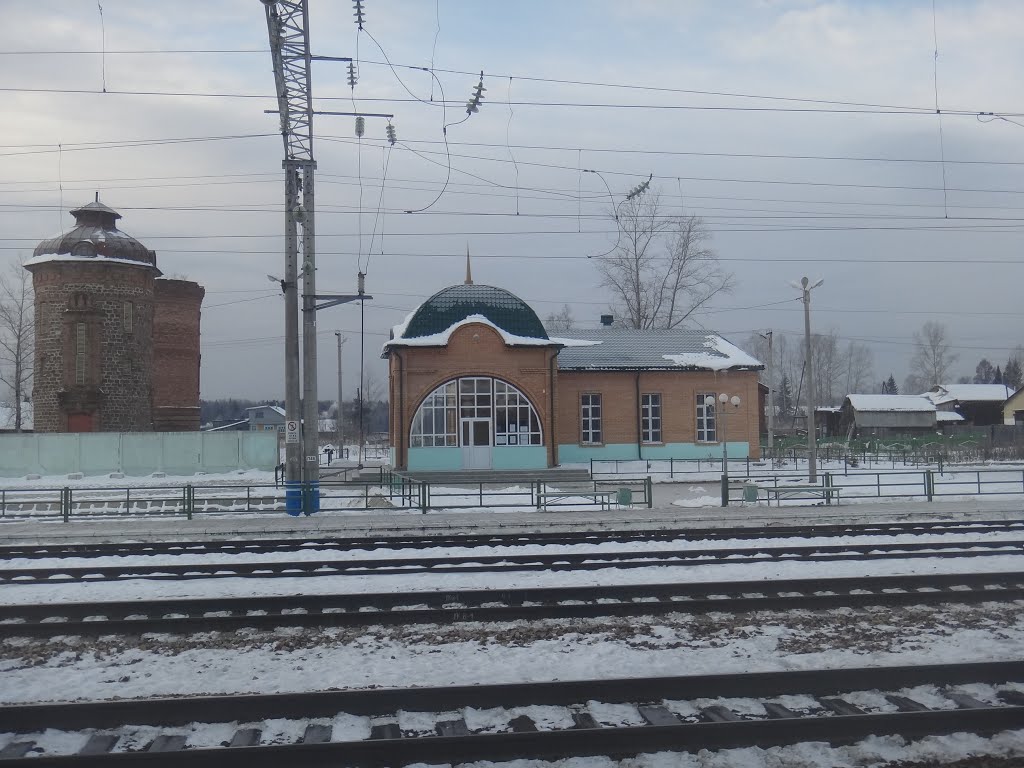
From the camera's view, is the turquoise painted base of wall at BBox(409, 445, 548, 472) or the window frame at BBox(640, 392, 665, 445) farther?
the window frame at BBox(640, 392, 665, 445)

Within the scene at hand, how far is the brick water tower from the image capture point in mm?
41750

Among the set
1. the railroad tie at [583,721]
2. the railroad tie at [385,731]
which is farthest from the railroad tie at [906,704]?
the railroad tie at [385,731]

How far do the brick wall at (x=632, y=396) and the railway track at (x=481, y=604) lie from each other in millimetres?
27896

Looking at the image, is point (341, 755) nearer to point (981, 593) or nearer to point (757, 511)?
point (981, 593)

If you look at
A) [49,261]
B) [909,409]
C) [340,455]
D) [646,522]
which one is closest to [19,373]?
[49,261]

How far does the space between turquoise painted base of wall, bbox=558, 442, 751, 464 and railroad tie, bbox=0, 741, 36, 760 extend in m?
33.0

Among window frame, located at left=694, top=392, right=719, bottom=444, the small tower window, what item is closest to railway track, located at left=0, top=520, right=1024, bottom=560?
window frame, located at left=694, top=392, right=719, bottom=444

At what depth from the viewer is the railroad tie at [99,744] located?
5.75 m

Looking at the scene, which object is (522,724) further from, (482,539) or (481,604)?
(482,539)

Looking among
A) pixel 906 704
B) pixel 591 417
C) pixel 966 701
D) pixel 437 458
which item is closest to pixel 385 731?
pixel 906 704

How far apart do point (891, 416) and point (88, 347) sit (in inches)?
2370

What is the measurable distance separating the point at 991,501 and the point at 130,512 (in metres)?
23.0

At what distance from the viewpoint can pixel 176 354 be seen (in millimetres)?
57219

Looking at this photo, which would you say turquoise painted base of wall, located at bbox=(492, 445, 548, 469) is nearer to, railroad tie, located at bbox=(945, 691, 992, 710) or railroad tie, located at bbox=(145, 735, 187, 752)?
railroad tie, located at bbox=(945, 691, 992, 710)
